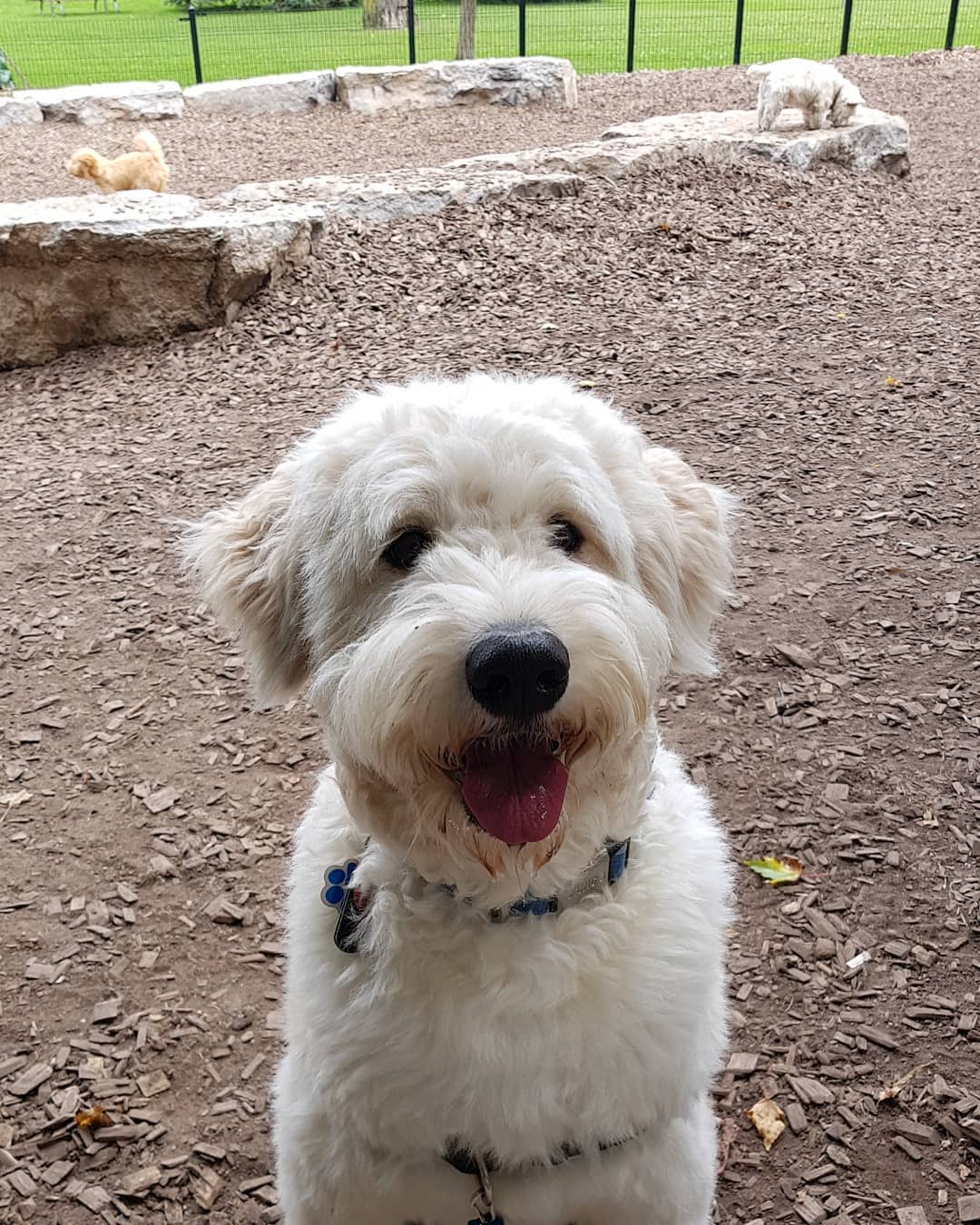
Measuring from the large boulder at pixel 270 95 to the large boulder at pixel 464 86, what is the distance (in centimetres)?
49

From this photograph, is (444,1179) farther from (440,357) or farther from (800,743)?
(440,357)

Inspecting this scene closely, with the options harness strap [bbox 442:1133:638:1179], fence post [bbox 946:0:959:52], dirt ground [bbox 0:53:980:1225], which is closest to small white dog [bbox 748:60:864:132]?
dirt ground [bbox 0:53:980:1225]

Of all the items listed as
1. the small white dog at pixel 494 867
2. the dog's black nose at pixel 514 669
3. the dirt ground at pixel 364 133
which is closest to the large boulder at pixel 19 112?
the dirt ground at pixel 364 133

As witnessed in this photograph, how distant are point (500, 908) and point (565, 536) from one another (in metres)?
0.63

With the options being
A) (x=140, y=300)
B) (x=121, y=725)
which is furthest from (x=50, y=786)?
(x=140, y=300)

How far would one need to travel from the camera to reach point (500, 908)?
74.5 inches

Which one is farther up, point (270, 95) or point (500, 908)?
point (500, 908)

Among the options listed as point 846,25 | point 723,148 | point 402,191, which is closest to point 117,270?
point 402,191

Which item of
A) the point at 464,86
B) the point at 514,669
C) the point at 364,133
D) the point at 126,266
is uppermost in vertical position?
the point at 514,669

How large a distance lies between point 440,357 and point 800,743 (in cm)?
389

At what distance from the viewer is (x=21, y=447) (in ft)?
20.7

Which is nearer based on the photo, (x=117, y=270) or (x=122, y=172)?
(x=117, y=270)

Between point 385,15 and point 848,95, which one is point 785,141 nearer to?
point 848,95

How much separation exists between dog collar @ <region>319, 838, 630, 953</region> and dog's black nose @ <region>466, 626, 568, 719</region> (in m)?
0.46
